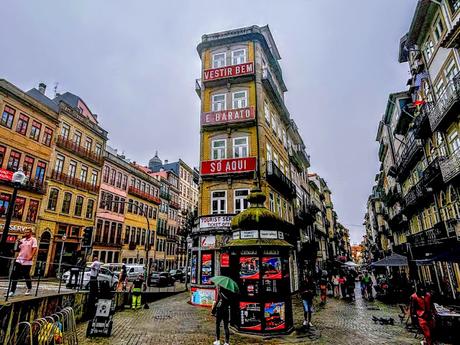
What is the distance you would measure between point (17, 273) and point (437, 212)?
2380 cm

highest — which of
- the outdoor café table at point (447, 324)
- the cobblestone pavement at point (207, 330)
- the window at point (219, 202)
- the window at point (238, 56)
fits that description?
the window at point (238, 56)

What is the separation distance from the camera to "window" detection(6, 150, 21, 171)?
27080mm

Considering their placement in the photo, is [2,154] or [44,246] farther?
[44,246]

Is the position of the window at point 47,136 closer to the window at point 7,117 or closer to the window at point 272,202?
the window at point 7,117

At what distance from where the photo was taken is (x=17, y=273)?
361 inches

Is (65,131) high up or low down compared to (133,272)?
up

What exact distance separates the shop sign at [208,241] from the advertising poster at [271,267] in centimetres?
883

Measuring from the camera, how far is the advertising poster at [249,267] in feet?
34.4

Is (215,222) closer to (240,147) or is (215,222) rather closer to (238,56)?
(240,147)

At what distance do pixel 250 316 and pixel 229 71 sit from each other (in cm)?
1829

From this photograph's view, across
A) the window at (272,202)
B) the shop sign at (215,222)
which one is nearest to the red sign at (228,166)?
the shop sign at (215,222)

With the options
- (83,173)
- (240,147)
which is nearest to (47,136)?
(83,173)

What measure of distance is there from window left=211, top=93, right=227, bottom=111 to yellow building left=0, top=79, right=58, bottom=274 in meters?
19.8

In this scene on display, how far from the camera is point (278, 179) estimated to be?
2272 cm
